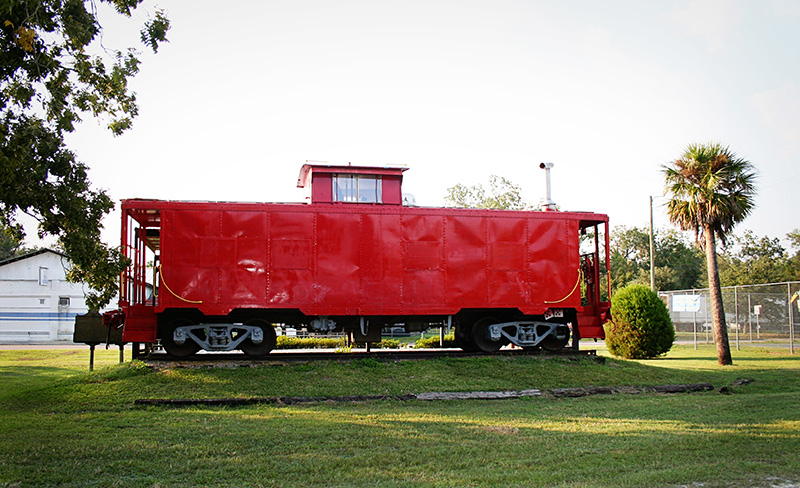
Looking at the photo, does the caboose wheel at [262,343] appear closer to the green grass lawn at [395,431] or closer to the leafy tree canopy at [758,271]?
the green grass lawn at [395,431]

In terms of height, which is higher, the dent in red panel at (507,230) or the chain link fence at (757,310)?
the dent in red panel at (507,230)

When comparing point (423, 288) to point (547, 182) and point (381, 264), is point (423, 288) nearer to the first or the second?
point (381, 264)

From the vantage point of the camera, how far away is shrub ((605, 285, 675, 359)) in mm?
21406

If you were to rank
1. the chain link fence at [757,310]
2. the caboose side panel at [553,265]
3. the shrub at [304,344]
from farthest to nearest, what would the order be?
the chain link fence at [757,310] → the shrub at [304,344] → the caboose side panel at [553,265]

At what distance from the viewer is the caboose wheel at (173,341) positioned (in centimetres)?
1422

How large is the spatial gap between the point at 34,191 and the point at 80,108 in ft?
6.09

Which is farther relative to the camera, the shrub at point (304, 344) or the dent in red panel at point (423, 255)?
the shrub at point (304, 344)

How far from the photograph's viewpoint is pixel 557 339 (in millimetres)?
16234

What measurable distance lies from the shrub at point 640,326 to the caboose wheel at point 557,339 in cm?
605

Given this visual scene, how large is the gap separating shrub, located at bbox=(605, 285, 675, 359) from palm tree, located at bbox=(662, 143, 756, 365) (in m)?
1.69

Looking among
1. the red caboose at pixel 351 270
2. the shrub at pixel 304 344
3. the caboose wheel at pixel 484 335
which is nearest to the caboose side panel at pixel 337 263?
the red caboose at pixel 351 270

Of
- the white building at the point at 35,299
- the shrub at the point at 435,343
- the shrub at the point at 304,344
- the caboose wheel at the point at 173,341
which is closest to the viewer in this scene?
the caboose wheel at the point at 173,341

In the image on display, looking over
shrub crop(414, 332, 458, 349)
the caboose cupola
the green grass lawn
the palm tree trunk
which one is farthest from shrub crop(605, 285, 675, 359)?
the caboose cupola

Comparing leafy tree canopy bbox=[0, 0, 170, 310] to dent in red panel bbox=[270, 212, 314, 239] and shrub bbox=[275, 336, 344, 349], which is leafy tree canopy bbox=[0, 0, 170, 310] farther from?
shrub bbox=[275, 336, 344, 349]
